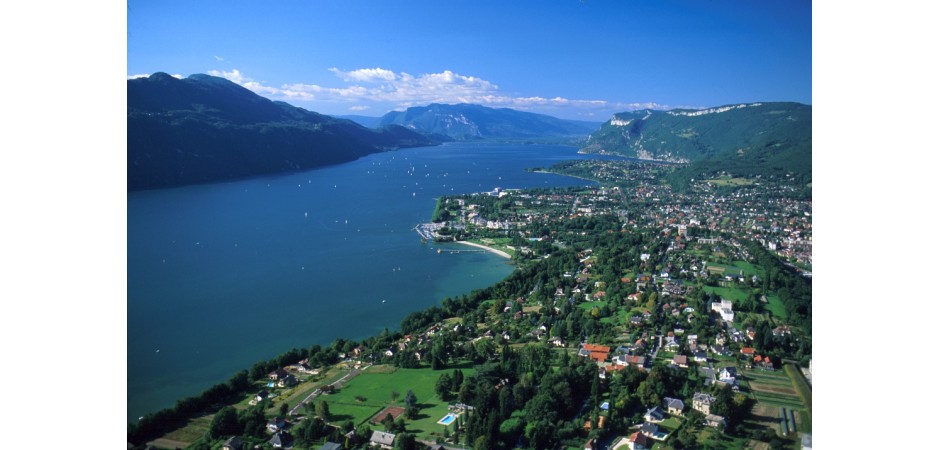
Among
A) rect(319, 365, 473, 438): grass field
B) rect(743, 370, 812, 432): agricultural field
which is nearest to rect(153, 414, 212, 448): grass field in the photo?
rect(319, 365, 473, 438): grass field

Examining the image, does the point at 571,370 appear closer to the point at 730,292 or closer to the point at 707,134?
the point at 730,292

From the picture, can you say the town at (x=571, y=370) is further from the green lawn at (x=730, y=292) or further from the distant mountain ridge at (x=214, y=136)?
the distant mountain ridge at (x=214, y=136)

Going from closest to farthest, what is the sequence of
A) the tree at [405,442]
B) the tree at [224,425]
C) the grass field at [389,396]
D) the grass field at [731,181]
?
the tree at [405,442] < the tree at [224,425] < the grass field at [389,396] < the grass field at [731,181]

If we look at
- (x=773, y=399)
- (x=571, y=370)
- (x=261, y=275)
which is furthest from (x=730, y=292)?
(x=261, y=275)

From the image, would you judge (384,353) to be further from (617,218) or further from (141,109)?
(141,109)

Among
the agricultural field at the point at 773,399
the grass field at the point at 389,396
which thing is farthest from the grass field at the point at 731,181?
the grass field at the point at 389,396

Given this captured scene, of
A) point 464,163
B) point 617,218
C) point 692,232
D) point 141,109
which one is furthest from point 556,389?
point 464,163

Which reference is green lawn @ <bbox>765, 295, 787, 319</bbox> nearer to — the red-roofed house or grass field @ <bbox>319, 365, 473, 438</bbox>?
the red-roofed house
